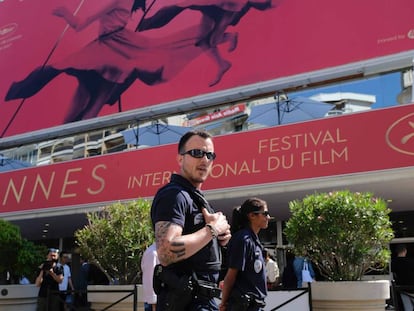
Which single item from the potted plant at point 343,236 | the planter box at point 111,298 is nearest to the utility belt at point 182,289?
the potted plant at point 343,236

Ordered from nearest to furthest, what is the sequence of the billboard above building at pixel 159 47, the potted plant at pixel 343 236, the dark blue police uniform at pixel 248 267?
the dark blue police uniform at pixel 248 267
the potted plant at pixel 343 236
the billboard above building at pixel 159 47

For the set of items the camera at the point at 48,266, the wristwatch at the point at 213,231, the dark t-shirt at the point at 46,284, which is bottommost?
the dark t-shirt at the point at 46,284

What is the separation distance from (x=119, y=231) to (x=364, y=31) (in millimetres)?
7757

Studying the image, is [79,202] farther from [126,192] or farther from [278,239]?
[278,239]

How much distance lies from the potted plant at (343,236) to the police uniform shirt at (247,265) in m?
2.12

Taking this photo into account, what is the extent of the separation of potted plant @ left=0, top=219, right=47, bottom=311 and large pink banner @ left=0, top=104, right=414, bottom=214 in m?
3.02

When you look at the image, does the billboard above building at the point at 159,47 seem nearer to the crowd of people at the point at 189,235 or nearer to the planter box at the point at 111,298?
the planter box at the point at 111,298

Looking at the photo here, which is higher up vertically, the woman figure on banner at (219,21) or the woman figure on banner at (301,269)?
the woman figure on banner at (219,21)

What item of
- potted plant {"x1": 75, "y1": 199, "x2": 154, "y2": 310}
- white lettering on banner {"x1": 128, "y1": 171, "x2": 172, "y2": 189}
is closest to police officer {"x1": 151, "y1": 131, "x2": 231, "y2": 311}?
potted plant {"x1": 75, "y1": 199, "x2": 154, "y2": 310}

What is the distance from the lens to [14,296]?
27.6 ft

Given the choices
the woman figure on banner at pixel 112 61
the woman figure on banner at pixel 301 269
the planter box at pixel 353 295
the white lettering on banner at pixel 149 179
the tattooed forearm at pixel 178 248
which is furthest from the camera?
the woman figure on banner at pixel 112 61

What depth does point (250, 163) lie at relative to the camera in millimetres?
10680

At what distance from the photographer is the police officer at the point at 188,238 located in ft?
7.17

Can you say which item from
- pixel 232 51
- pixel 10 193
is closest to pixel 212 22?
pixel 232 51
